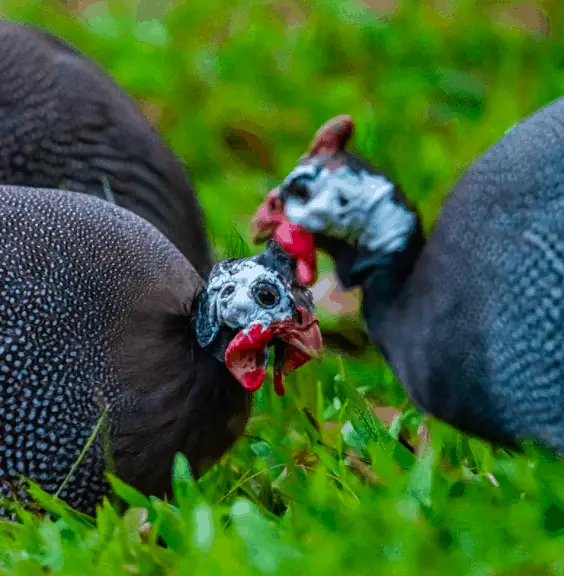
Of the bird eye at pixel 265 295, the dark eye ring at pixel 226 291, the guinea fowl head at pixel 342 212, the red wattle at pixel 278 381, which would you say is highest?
the guinea fowl head at pixel 342 212

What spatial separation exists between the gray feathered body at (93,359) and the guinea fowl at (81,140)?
520 mm

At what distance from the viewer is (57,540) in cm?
247

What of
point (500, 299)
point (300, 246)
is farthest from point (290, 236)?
point (500, 299)

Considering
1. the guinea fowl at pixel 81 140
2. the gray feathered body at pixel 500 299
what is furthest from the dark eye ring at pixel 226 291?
the guinea fowl at pixel 81 140

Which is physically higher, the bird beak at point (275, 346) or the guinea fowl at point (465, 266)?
the guinea fowl at point (465, 266)

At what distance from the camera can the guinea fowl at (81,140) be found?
3510 millimetres

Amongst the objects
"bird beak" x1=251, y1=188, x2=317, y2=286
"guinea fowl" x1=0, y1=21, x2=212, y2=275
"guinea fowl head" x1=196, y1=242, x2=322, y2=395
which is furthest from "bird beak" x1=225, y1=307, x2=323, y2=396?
"guinea fowl" x1=0, y1=21, x2=212, y2=275

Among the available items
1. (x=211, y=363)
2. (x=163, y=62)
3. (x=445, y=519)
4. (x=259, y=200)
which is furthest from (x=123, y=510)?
(x=163, y=62)

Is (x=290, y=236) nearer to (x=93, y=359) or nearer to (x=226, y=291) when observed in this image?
(x=226, y=291)

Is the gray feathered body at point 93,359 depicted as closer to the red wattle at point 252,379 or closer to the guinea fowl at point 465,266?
the red wattle at point 252,379

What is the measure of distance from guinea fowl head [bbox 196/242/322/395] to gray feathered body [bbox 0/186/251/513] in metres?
0.06

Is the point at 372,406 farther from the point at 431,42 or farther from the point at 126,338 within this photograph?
the point at 431,42

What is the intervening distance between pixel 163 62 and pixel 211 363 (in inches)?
103

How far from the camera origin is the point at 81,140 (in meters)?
3.59
